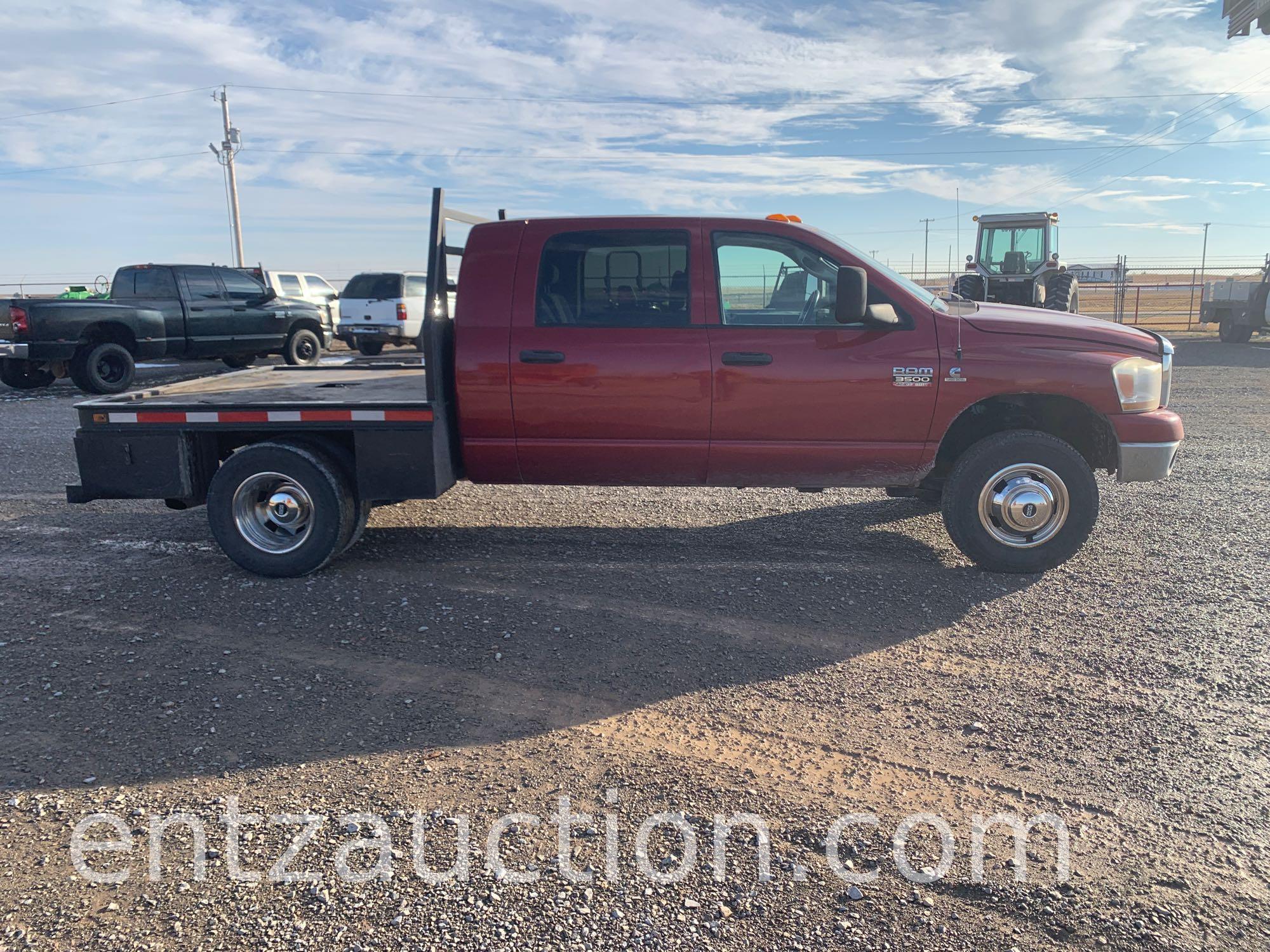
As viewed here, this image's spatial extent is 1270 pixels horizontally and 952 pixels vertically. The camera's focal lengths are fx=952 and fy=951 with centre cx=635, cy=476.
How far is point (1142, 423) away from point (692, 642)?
3023 millimetres

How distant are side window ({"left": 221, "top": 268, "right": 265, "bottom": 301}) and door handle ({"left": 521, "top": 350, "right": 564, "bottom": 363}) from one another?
12740mm

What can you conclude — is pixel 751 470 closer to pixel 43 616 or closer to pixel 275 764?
pixel 275 764

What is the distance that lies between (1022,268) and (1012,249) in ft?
2.05

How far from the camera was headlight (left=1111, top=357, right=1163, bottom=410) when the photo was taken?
551 cm

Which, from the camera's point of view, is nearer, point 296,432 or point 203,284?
point 296,432

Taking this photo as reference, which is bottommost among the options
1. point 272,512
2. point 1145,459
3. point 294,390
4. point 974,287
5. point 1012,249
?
point 272,512

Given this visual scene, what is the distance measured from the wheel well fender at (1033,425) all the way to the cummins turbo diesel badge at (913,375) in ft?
1.20

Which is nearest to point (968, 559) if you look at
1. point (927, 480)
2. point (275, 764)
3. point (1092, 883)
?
point (927, 480)

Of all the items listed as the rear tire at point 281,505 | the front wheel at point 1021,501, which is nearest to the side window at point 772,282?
the front wheel at point 1021,501

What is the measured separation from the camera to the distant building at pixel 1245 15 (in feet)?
81.3

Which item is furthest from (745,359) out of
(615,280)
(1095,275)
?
(1095,275)

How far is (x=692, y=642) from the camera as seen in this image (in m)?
4.70

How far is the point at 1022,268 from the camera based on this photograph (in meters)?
24.1

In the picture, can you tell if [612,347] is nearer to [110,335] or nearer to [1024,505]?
[1024,505]
